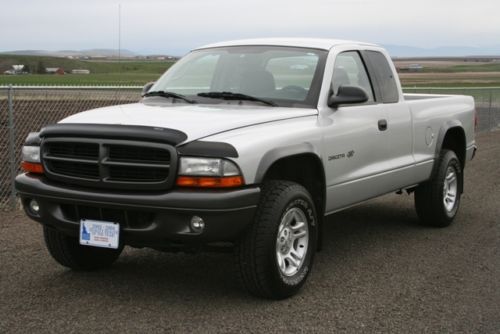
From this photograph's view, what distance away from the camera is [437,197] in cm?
747

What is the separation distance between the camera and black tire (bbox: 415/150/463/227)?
7.47m

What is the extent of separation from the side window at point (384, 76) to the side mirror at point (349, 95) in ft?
3.63

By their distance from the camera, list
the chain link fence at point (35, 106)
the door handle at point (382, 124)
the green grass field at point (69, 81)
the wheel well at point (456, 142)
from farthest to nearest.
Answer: the green grass field at point (69, 81), the chain link fence at point (35, 106), the wheel well at point (456, 142), the door handle at point (382, 124)

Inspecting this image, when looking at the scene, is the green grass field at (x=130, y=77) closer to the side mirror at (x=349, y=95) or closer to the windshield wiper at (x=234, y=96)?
the side mirror at (x=349, y=95)

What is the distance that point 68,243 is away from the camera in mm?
5512

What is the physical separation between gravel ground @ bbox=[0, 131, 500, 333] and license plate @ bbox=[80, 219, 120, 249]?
0.46 m

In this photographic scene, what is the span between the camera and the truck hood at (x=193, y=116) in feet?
15.3

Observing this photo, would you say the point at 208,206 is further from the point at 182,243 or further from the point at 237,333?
the point at 237,333

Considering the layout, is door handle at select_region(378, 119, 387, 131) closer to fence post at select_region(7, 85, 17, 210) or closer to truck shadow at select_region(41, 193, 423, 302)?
truck shadow at select_region(41, 193, 423, 302)

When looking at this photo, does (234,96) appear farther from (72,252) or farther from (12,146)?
(12,146)

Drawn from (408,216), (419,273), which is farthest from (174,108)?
(408,216)

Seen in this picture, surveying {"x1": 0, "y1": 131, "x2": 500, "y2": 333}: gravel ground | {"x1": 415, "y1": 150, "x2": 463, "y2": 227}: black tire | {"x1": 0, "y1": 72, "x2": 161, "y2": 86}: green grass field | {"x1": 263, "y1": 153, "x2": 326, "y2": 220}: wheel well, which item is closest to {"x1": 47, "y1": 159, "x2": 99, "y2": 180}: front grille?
{"x1": 0, "y1": 131, "x2": 500, "y2": 333}: gravel ground

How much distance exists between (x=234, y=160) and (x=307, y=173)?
114cm

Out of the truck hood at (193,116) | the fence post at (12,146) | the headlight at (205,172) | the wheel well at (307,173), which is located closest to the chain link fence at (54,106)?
the fence post at (12,146)
